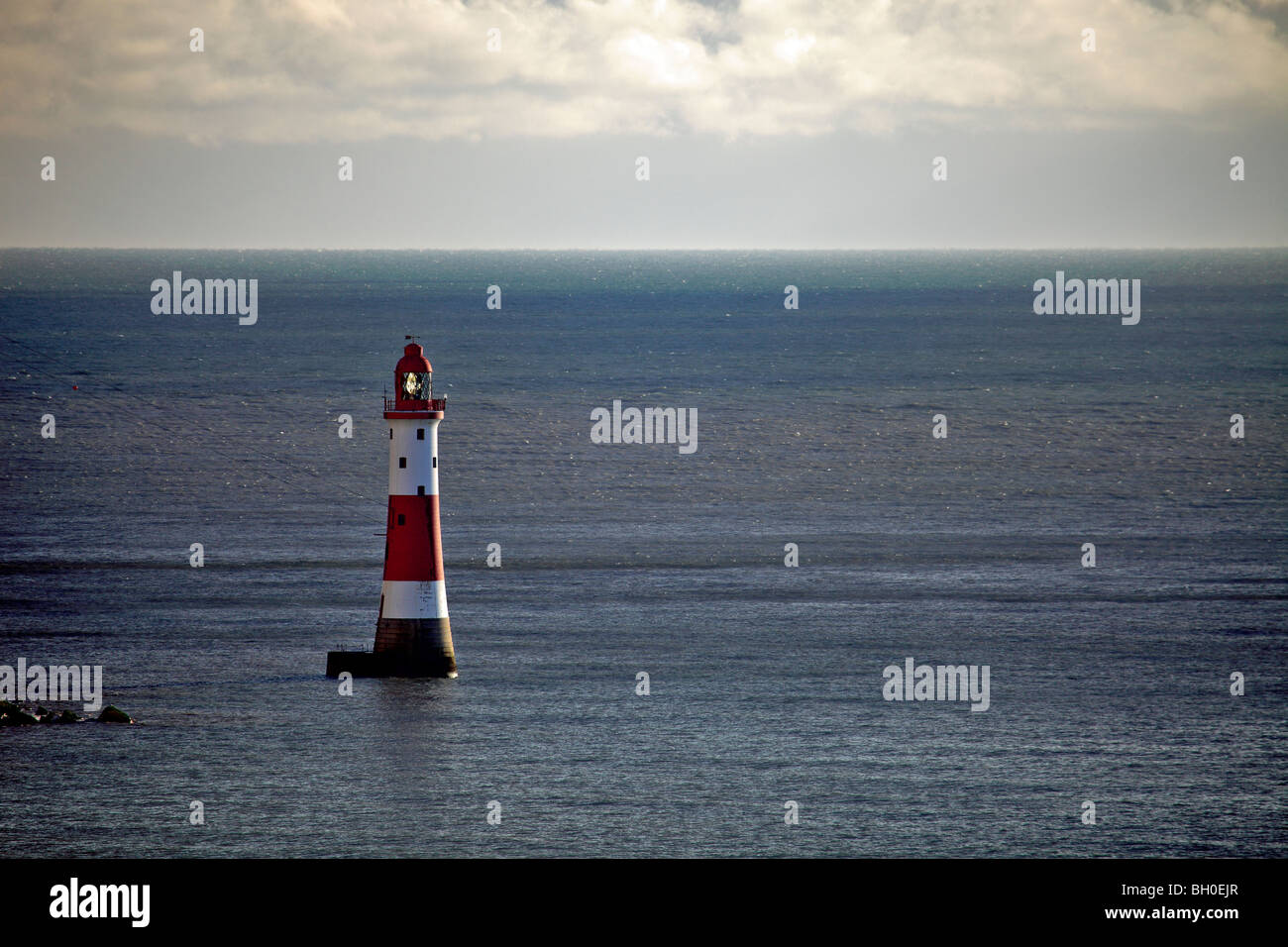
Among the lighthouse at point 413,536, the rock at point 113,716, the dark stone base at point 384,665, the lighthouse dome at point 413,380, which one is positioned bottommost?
the rock at point 113,716

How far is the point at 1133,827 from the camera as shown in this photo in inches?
1726

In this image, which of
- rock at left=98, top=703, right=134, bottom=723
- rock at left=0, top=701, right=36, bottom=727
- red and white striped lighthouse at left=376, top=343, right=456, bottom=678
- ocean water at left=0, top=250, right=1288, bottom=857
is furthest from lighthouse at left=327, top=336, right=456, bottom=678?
rock at left=0, top=701, right=36, bottom=727

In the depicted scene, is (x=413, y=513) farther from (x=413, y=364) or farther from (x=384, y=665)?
(x=384, y=665)

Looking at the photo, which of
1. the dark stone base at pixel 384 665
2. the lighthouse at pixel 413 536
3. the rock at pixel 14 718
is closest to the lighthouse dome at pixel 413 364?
the lighthouse at pixel 413 536

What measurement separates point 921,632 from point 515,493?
4283cm

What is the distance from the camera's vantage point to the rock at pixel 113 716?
2023 inches

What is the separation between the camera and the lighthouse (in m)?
52.7

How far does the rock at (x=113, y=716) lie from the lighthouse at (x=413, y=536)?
7.68m

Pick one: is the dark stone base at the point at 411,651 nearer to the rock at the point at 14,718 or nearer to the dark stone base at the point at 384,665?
the dark stone base at the point at 384,665

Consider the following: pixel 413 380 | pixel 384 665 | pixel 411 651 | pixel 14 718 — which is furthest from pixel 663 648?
pixel 14 718

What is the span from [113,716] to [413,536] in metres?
9.66

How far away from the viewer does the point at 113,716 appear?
51.5 m
